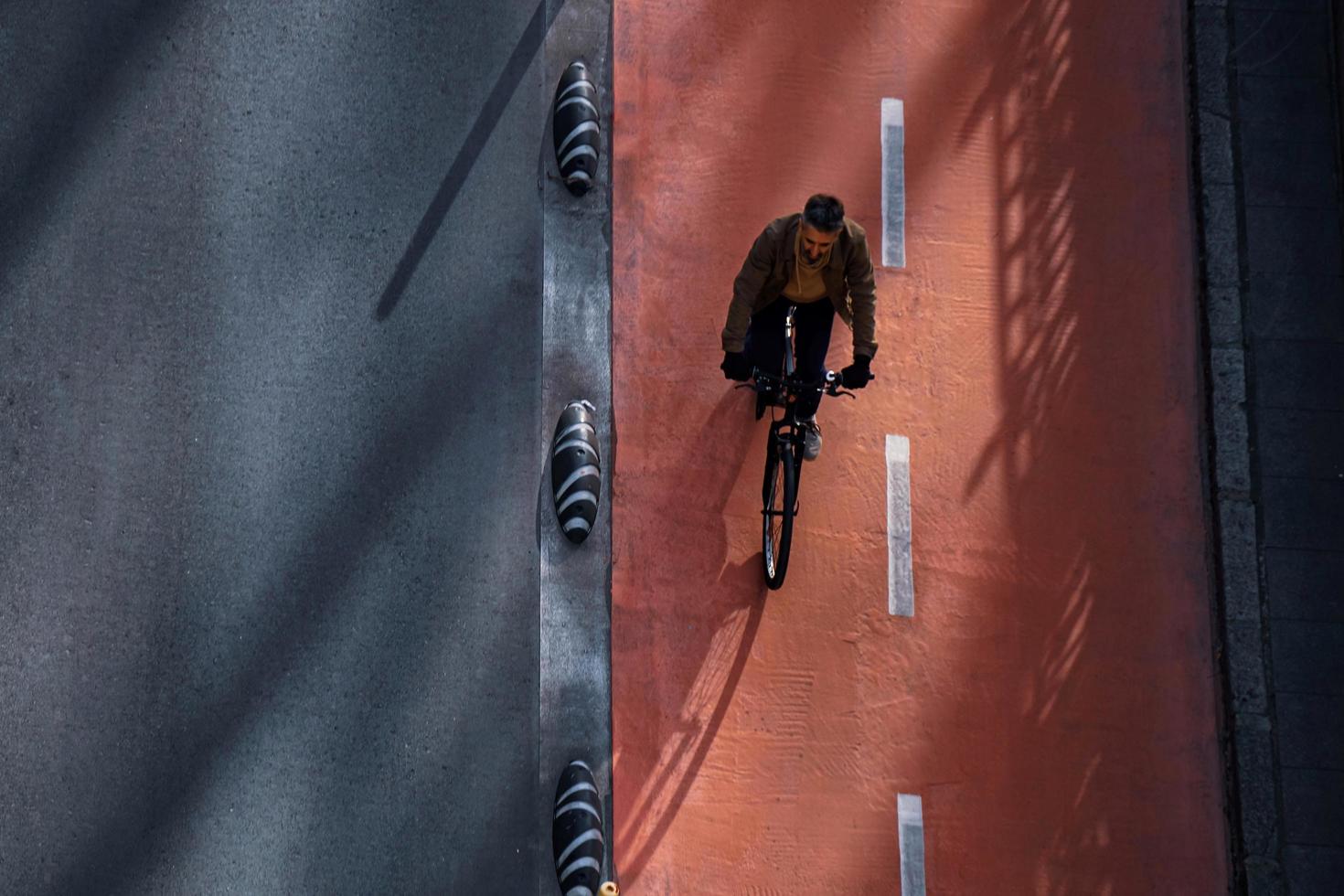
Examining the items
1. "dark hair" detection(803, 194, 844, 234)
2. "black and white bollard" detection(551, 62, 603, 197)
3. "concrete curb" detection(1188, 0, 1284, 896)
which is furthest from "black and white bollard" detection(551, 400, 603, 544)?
"concrete curb" detection(1188, 0, 1284, 896)

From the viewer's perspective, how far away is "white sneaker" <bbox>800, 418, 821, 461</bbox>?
789 centimetres

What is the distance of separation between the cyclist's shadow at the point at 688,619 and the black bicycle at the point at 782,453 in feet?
0.68

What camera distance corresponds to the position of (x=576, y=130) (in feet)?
27.9

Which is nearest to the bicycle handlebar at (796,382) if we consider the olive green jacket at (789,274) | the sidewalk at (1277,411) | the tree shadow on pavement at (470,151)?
the olive green jacket at (789,274)

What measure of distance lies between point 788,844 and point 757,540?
202cm

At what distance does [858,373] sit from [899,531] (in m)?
1.83

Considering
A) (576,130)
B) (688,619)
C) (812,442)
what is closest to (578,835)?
(688,619)

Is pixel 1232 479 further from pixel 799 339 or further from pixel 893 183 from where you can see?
pixel 799 339

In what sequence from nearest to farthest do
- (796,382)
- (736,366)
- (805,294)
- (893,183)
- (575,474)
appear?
1. (736,366)
2. (805,294)
3. (796,382)
4. (575,474)
5. (893,183)

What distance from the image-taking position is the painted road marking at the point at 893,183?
878cm

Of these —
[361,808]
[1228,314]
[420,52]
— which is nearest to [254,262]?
[420,52]

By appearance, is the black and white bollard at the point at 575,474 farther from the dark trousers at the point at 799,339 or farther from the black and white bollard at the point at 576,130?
the black and white bollard at the point at 576,130

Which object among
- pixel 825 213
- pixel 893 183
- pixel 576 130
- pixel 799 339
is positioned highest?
pixel 576 130

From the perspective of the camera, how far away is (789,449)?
770 cm
